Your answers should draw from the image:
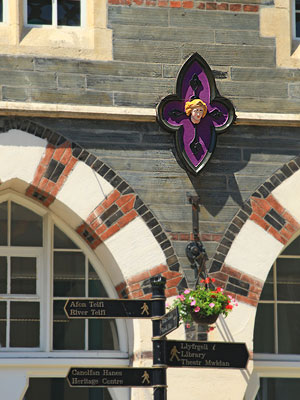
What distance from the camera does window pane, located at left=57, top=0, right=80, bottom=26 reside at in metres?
10.5

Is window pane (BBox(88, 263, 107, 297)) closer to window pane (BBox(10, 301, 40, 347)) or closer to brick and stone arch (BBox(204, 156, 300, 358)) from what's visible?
window pane (BBox(10, 301, 40, 347))

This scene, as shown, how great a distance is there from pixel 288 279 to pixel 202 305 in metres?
1.39

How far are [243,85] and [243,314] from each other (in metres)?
2.11

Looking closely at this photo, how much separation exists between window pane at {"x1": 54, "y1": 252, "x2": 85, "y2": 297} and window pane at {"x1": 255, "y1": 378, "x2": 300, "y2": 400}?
1.89 metres

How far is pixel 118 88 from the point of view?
10.3 m

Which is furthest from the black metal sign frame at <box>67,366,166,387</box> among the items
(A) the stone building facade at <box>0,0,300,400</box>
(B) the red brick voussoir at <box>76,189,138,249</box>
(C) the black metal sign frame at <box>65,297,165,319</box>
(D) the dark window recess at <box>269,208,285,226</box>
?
(D) the dark window recess at <box>269,208,285,226</box>

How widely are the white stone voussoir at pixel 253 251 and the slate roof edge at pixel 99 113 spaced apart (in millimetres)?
955

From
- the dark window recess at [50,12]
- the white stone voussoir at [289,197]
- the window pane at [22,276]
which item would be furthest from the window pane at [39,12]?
the white stone voussoir at [289,197]

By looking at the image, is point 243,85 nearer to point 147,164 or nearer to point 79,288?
point 147,164

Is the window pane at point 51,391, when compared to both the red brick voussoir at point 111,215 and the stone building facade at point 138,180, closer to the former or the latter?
the stone building facade at point 138,180

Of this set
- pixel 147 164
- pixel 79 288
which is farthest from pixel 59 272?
pixel 147 164

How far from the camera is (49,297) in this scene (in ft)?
33.8

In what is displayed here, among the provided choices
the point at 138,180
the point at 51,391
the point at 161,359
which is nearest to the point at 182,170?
the point at 138,180

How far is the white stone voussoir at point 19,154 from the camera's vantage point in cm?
995
